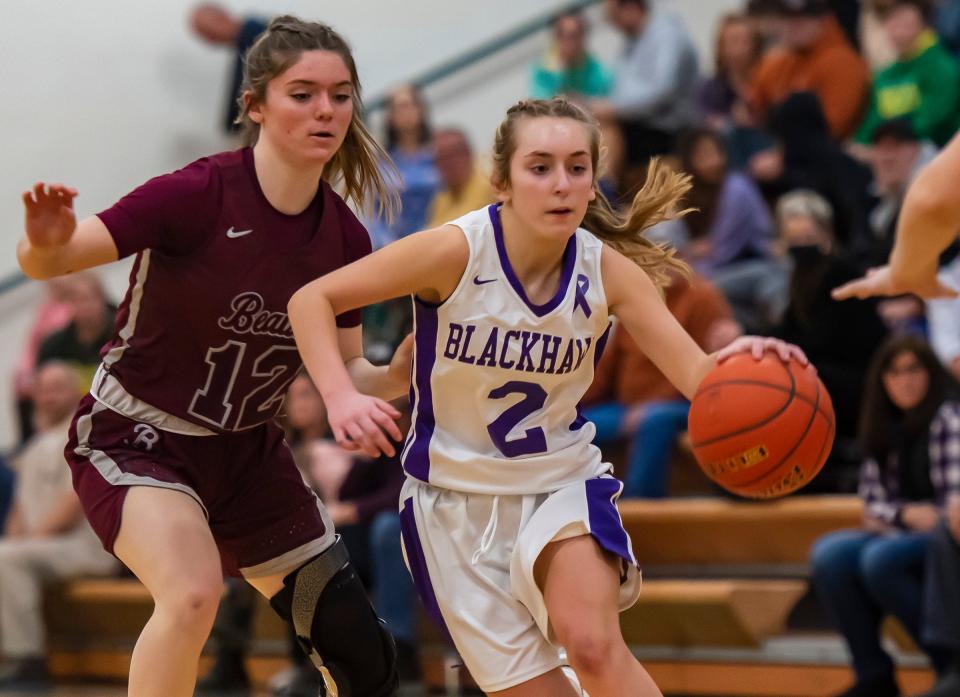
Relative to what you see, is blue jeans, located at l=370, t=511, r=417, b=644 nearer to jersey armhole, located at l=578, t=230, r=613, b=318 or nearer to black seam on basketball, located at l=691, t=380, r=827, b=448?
jersey armhole, located at l=578, t=230, r=613, b=318

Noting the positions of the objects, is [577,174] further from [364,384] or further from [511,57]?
[511,57]

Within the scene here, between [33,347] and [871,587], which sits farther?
[33,347]

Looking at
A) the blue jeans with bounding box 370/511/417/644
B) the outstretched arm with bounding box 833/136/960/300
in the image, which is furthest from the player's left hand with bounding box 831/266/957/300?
the blue jeans with bounding box 370/511/417/644

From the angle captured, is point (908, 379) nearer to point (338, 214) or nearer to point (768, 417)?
point (768, 417)

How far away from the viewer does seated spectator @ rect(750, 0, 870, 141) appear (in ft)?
26.9

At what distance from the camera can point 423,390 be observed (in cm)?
347

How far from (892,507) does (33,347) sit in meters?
5.87

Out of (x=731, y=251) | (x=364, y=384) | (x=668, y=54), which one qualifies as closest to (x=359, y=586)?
(x=364, y=384)

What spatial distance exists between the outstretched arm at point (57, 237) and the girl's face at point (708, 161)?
4.71m

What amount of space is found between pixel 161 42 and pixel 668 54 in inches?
141

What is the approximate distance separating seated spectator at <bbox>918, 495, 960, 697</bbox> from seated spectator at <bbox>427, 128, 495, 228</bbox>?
11.5 feet

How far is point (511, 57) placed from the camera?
1062cm

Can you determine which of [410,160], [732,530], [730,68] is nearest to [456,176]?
[410,160]

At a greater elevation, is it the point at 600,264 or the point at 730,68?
the point at 730,68
